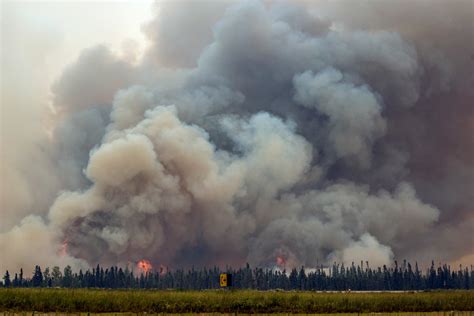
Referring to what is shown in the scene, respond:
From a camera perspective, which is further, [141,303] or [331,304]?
[331,304]

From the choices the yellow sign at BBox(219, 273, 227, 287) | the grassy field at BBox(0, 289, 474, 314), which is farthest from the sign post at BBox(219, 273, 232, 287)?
the grassy field at BBox(0, 289, 474, 314)

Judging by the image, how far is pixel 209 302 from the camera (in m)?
91.1

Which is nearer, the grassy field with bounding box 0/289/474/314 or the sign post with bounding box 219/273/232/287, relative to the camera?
the grassy field with bounding box 0/289/474/314

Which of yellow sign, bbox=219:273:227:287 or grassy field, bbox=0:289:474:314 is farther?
yellow sign, bbox=219:273:227:287

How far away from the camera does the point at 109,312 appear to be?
85.9 metres

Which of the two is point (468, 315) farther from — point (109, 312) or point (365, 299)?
point (109, 312)

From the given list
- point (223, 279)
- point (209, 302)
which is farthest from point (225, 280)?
point (209, 302)

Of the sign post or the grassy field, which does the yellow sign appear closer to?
the sign post

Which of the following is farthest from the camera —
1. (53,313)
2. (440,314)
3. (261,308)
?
(261,308)

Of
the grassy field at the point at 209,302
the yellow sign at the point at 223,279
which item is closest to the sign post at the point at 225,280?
the yellow sign at the point at 223,279

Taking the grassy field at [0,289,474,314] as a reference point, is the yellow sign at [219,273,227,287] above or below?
above

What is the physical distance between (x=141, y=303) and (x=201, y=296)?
9464mm

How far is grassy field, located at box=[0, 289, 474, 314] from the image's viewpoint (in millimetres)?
Answer: 87125

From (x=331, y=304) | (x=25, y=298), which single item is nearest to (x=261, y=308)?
(x=331, y=304)
